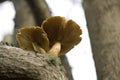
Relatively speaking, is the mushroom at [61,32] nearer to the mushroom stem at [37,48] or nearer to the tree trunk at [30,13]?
the mushroom stem at [37,48]

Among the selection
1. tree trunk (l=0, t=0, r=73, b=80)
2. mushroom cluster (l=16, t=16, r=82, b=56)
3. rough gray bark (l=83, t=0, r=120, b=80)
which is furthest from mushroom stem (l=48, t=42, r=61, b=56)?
tree trunk (l=0, t=0, r=73, b=80)

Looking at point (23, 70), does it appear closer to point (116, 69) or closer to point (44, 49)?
point (44, 49)

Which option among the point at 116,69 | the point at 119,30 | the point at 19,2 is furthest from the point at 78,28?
the point at 19,2

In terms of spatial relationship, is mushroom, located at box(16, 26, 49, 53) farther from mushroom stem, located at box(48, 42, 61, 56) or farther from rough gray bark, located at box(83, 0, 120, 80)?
rough gray bark, located at box(83, 0, 120, 80)

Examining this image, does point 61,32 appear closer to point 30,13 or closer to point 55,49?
point 55,49

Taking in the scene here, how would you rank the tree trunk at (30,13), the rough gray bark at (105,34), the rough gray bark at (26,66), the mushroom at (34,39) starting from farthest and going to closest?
the tree trunk at (30,13), the rough gray bark at (105,34), the mushroom at (34,39), the rough gray bark at (26,66)

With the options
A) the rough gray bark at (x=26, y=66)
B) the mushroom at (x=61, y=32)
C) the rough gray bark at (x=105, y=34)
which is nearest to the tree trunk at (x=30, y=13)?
the rough gray bark at (x=105, y=34)
